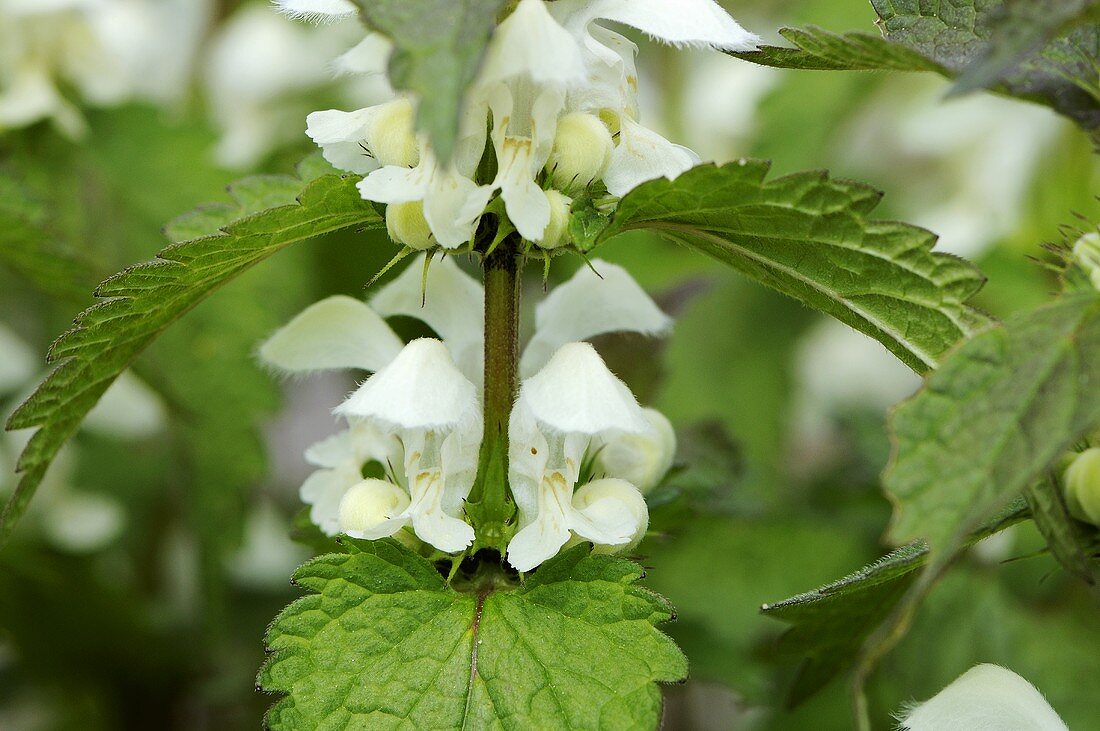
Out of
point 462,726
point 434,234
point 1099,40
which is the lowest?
point 462,726

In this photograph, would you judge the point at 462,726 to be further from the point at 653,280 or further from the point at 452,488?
the point at 653,280

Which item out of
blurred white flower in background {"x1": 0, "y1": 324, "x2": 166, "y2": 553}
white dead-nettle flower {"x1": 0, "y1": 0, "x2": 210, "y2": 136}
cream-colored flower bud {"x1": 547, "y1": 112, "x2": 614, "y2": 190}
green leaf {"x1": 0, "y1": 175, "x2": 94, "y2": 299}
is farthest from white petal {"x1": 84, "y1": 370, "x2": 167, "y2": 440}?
cream-colored flower bud {"x1": 547, "y1": 112, "x2": 614, "y2": 190}

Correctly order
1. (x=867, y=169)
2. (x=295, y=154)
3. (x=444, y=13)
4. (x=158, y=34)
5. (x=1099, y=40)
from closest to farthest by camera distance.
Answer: (x=444, y=13), (x=1099, y=40), (x=295, y=154), (x=158, y=34), (x=867, y=169)

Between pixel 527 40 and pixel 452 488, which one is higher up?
pixel 527 40

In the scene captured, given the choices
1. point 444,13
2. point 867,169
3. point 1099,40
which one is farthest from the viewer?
point 867,169

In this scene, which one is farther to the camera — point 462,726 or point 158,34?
point 158,34

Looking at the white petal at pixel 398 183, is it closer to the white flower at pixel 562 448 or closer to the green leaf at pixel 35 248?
the white flower at pixel 562 448

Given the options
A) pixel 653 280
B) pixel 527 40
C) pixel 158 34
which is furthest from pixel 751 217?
pixel 158 34
